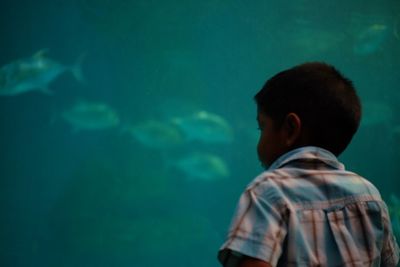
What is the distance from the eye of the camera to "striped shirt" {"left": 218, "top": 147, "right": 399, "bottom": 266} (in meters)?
0.85

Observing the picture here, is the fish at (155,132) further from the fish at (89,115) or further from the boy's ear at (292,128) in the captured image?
the boy's ear at (292,128)

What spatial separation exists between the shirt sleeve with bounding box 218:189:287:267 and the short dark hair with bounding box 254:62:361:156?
224mm

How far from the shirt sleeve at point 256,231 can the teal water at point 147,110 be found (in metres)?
5.52

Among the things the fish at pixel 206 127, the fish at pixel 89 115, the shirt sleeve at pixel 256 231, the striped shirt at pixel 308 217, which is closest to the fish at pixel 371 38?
the fish at pixel 206 127

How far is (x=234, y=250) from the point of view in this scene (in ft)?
2.77

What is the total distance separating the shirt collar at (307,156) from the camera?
3.19ft

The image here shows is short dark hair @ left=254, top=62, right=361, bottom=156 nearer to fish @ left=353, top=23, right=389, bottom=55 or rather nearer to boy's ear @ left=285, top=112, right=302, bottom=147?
boy's ear @ left=285, top=112, right=302, bottom=147

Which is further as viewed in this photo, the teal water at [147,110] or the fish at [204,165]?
the fish at [204,165]

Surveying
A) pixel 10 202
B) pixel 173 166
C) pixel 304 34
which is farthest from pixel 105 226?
pixel 304 34

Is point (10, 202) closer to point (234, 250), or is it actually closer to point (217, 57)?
point (217, 57)

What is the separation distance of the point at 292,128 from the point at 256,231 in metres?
0.27

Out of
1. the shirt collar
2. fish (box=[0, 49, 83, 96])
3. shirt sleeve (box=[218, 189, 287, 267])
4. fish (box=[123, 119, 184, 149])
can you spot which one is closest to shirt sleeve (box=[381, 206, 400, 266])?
the shirt collar

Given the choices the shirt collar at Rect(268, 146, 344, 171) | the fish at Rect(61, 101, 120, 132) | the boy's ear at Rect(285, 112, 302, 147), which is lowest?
the shirt collar at Rect(268, 146, 344, 171)

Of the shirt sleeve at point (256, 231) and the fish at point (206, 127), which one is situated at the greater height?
the fish at point (206, 127)
